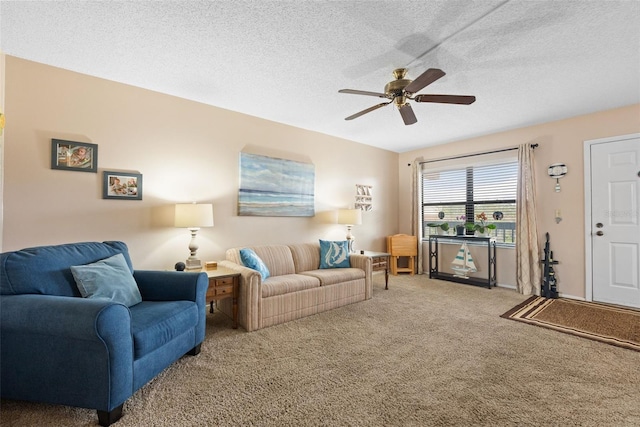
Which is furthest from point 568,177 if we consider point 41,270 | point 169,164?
point 41,270

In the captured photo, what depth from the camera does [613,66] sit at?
2695mm

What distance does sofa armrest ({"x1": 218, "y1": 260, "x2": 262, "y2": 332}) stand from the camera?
282 centimetres

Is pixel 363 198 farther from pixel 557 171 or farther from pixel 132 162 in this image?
pixel 132 162

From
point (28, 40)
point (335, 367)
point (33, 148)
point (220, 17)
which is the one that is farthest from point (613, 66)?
point (33, 148)

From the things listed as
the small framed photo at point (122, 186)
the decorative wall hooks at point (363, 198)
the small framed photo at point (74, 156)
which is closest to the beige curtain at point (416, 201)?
the decorative wall hooks at point (363, 198)

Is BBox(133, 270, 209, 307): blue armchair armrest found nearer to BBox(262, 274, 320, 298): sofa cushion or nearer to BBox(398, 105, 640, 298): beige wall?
BBox(262, 274, 320, 298): sofa cushion

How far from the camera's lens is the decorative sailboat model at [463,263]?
4.87 m

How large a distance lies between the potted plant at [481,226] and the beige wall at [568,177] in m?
0.48

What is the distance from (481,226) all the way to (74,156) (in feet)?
18.4

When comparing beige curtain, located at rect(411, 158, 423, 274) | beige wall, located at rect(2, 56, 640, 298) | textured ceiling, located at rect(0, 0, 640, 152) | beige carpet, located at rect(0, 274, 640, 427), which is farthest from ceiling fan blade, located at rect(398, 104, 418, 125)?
beige curtain, located at rect(411, 158, 423, 274)

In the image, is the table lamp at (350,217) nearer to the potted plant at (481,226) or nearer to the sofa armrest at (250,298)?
the potted plant at (481,226)

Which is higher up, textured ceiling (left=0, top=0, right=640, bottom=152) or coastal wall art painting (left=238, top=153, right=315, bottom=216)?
textured ceiling (left=0, top=0, right=640, bottom=152)

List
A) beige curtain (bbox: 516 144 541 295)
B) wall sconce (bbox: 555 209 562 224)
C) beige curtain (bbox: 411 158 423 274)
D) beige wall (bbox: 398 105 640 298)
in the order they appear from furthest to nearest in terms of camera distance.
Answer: beige curtain (bbox: 411 158 423 274) < beige curtain (bbox: 516 144 541 295) < wall sconce (bbox: 555 209 562 224) < beige wall (bbox: 398 105 640 298)

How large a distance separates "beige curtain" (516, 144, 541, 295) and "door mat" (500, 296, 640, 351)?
416 millimetres
